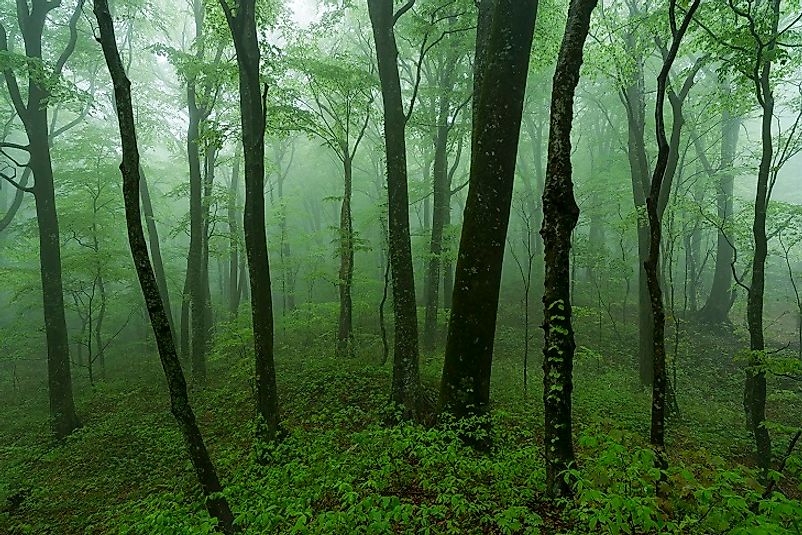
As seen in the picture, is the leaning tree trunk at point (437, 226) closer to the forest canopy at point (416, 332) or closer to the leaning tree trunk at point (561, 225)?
the forest canopy at point (416, 332)

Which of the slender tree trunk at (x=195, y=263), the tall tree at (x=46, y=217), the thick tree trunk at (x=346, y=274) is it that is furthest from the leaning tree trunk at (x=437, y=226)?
the tall tree at (x=46, y=217)

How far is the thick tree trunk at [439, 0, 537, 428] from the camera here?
5184 mm

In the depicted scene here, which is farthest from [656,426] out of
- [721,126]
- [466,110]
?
[721,126]

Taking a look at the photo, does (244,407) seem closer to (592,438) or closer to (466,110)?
(592,438)

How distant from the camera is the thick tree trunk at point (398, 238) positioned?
24.5 feet

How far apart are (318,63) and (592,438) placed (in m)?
10.5

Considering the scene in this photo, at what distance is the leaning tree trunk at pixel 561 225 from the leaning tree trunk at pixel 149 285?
3.77 meters

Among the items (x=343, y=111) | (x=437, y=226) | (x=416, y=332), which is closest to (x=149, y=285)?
(x=416, y=332)

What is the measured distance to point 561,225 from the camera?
156 inches

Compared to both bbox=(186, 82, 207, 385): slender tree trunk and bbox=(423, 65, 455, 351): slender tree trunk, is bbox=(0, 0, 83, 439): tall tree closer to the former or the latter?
bbox=(186, 82, 207, 385): slender tree trunk

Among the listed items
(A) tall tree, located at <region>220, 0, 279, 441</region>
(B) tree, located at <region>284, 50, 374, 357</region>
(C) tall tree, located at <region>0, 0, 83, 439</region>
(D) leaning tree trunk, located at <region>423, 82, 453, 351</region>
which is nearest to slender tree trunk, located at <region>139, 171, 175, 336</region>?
(C) tall tree, located at <region>0, 0, 83, 439</region>

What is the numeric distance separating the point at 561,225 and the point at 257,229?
15.5 feet

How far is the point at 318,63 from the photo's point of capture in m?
10.6

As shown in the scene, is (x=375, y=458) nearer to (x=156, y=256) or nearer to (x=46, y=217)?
(x=46, y=217)
